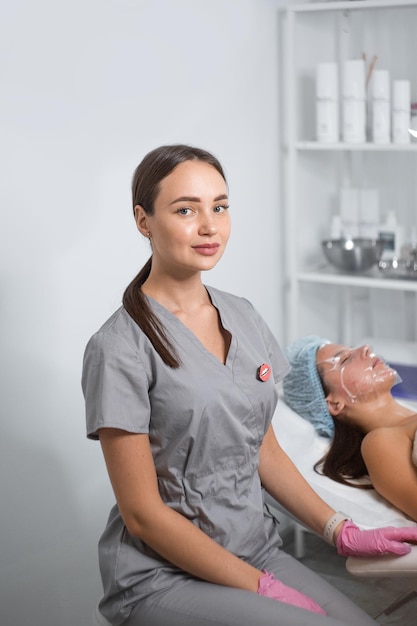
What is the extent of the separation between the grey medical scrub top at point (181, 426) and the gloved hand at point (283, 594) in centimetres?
9

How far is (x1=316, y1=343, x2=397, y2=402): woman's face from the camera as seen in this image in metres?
2.02

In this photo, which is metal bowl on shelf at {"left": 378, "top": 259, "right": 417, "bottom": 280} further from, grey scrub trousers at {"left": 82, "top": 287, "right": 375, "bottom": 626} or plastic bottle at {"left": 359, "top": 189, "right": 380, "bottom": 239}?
grey scrub trousers at {"left": 82, "top": 287, "right": 375, "bottom": 626}

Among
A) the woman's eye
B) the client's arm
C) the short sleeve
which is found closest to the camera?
the short sleeve

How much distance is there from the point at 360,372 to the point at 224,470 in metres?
0.67

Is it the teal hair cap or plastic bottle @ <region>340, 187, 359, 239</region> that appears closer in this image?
the teal hair cap

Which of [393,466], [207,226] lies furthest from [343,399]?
[207,226]

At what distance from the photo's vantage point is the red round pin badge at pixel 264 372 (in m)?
1.50

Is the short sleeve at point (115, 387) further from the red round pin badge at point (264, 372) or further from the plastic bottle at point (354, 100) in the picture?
the plastic bottle at point (354, 100)

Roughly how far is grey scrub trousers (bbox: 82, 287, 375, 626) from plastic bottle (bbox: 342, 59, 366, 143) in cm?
118

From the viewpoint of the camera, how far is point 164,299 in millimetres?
1477

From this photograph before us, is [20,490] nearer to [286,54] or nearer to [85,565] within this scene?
[85,565]

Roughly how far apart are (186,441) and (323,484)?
59 centimetres

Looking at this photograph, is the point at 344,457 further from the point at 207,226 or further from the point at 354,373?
the point at 207,226

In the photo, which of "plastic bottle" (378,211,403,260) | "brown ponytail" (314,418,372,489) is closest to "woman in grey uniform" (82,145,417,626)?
"brown ponytail" (314,418,372,489)
